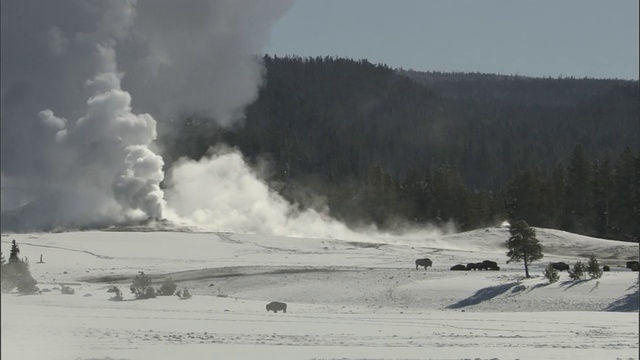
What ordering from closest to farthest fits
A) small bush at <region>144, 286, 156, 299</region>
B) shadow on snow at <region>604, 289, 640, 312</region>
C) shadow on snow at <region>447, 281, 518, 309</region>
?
small bush at <region>144, 286, 156, 299</region> → shadow on snow at <region>604, 289, 640, 312</region> → shadow on snow at <region>447, 281, 518, 309</region>

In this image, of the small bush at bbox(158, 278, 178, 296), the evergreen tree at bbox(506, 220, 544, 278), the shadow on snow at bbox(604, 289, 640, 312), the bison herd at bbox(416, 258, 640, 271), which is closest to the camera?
the shadow on snow at bbox(604, 289, 640, 312)

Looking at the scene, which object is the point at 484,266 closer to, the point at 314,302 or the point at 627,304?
the point at 627,304

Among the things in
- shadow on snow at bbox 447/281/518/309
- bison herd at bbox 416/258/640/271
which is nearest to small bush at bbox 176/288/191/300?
shadow on snow at bbox 447/281/518/309

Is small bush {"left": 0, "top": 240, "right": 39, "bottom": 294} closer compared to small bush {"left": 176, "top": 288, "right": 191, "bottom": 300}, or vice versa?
small bush {"left": 0, "top": 240, "right": 39, "bottom": 294}

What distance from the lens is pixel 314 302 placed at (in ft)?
159

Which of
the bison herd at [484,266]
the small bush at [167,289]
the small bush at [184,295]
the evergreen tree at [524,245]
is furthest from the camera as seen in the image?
the bison herd at [484,266]

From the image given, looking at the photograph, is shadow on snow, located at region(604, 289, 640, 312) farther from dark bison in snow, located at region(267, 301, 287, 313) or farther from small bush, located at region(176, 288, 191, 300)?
small bush, located at region(176, 288, 191, 300)

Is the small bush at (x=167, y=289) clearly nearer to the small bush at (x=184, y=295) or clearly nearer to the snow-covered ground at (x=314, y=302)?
the small bush at (x=184, y=295)

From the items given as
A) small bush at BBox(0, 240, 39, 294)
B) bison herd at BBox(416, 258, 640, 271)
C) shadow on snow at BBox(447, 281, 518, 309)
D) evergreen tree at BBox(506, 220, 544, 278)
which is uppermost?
evergreen tree at BBox(506, 220, 544, 278)

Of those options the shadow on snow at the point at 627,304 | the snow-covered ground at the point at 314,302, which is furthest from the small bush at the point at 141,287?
the shadow on snow at the point at 627,304

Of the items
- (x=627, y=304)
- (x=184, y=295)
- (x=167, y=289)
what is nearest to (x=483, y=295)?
(x=627, y=304)

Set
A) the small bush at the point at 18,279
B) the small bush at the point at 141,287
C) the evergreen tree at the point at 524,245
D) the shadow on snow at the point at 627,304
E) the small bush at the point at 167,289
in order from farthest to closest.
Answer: the evergreen tree at the point at 524,245 < the small bush at the point at 167,289 < the shadow on snow at the point at 627,304 < the small bush at the point at 141,287 < the small bush at the point at 18,279

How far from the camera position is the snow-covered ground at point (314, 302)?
996 inches

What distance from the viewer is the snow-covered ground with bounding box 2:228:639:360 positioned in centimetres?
2530
